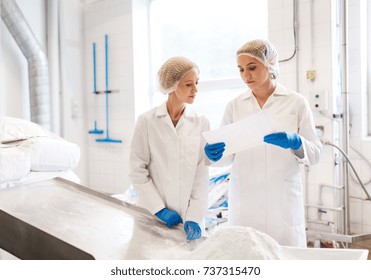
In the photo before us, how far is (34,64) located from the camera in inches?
79.0

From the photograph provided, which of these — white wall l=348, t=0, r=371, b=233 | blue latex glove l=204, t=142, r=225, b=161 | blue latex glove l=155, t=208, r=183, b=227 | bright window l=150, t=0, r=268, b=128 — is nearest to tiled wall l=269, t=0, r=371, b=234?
white wall l=348, t=0, r=371, b=233

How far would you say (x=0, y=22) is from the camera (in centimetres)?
189

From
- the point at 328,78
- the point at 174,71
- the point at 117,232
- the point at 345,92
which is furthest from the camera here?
the point at 328,78

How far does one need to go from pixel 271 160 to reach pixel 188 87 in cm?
36

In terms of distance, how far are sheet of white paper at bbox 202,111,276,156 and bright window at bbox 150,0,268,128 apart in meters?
1.26

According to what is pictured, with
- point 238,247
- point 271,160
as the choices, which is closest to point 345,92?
point 271,160

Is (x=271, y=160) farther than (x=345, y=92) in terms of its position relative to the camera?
No

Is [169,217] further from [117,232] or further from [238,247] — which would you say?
[238,247]

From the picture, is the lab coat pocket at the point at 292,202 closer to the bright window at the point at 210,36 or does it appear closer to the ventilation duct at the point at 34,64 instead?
the bright window at the point at 210,36

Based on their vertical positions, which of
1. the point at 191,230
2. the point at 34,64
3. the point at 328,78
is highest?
the point at 34,64

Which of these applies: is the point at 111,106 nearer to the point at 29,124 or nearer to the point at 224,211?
the point at 29,124
